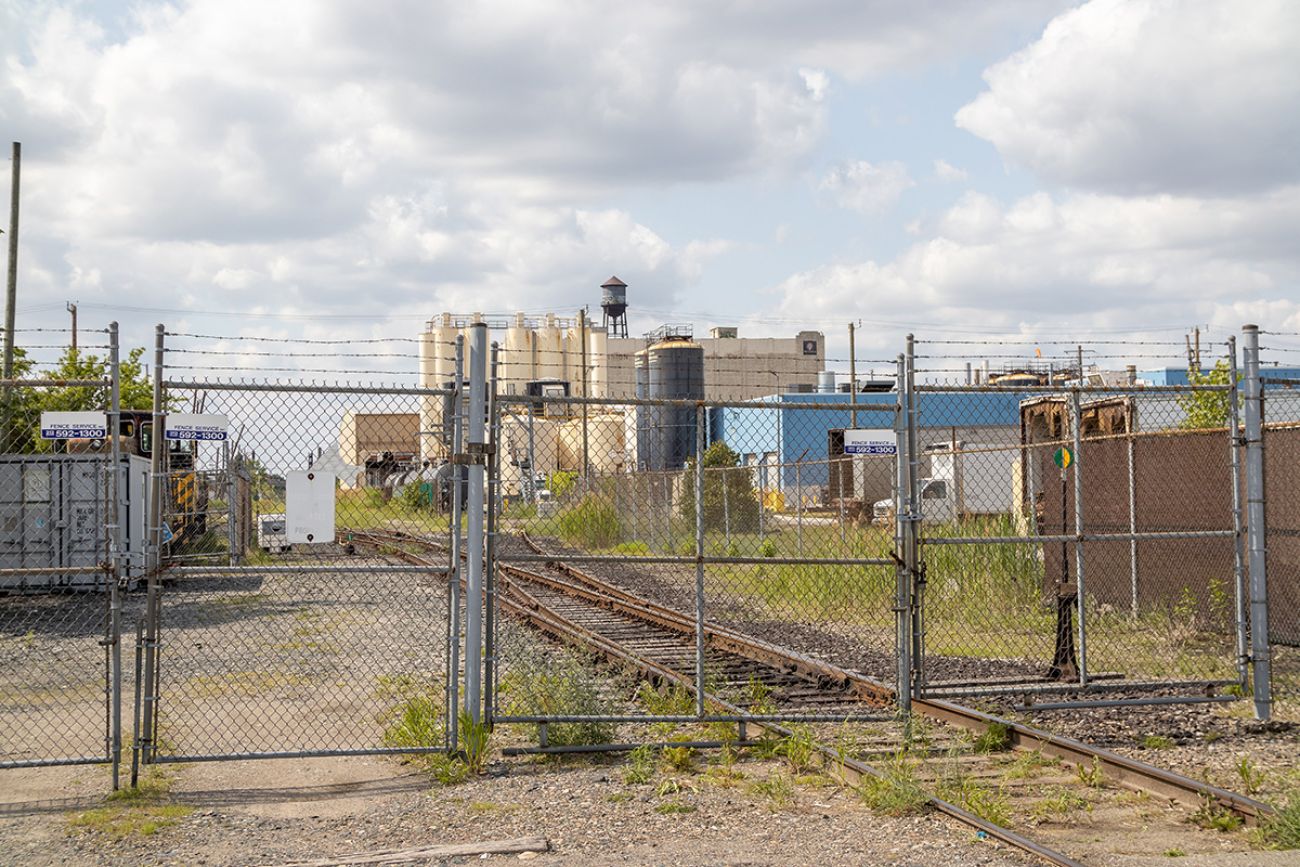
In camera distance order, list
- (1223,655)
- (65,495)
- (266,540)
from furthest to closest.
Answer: (266,540)
(65,495)
(1223,655)

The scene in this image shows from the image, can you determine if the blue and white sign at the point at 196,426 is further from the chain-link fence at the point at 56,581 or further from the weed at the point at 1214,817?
the weed at the point at 1214,817

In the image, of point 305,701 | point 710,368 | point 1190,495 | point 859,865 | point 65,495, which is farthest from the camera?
point 710,368

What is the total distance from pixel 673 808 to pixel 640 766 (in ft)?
2.80

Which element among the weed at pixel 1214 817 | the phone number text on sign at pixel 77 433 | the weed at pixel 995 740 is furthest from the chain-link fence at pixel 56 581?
the weed at pixel 1214 817

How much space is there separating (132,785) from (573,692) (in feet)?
9.97

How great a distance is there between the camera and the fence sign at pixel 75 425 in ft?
28.2

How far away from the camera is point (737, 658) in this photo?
13305 mm

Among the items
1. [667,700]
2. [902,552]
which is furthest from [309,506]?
[902,552]

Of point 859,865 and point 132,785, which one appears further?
point 132,785

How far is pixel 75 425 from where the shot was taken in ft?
28.5

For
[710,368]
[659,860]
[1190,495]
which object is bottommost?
[659,860]

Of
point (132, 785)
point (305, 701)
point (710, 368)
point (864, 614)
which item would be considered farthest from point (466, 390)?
point (710, 368)

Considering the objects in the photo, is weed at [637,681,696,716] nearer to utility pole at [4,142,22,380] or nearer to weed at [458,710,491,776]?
weed at [458,710,491,776]

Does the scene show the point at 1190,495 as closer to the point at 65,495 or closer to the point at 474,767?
the point at 474,767
